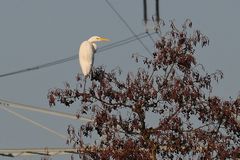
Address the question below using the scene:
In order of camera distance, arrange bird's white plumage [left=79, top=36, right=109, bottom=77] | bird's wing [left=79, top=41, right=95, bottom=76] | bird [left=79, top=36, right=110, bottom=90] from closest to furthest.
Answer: bird's wing [left=79, top=41, right=95, bottom=76], bird's white plumage [left=79, top=36, right=109, bottom=77], bird [left=79, top=36, right=110, bottom=90]

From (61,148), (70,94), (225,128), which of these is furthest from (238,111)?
(61,148)

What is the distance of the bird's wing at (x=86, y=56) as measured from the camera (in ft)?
77.4

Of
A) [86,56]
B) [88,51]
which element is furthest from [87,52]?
[86,56]

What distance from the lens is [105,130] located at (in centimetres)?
2202

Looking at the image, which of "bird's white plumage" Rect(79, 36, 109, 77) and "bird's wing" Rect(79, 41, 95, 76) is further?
"bird's white plumage" Rect(79, 36, 109, 77)

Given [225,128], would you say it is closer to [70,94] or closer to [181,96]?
[181,96]

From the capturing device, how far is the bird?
971 inches

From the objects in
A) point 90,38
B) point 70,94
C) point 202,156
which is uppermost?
point 90,38

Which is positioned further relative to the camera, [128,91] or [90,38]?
[90,38]

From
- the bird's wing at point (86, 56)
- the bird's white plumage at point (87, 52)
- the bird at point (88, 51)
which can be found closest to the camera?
the bird's wing at point (86, 56)

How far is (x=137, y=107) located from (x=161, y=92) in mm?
568

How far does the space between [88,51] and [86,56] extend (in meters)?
0.89

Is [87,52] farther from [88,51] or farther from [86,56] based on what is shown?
[86,56]

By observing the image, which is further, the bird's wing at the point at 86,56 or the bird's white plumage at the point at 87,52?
the bird's white plumage at the point at 87,52
